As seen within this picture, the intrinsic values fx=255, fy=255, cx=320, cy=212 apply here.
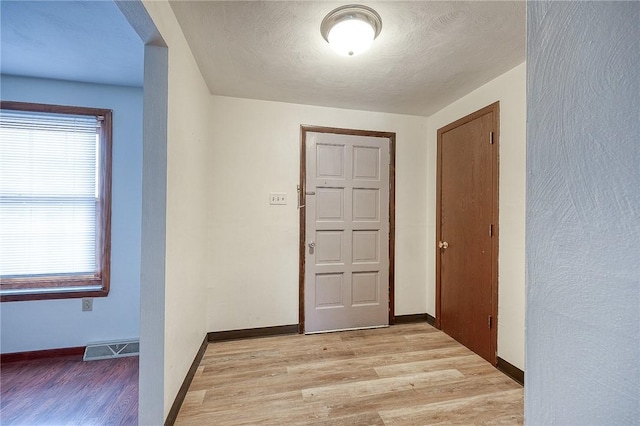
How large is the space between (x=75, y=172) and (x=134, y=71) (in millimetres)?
1027

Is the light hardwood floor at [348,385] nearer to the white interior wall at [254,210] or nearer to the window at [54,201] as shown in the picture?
the white interior wall at [254,210]

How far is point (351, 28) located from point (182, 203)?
1461 millimetres

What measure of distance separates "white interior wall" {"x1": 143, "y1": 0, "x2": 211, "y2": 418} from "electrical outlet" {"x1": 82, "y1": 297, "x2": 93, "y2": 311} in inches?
37.3

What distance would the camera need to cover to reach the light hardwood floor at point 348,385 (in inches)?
60.7

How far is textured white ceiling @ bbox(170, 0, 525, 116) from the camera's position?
1.41 meters

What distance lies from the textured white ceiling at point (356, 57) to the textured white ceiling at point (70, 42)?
0.47m

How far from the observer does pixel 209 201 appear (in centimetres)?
243

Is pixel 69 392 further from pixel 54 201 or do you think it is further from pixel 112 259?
pixel 54 201

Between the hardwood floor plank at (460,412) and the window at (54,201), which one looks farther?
the window at (54,201)

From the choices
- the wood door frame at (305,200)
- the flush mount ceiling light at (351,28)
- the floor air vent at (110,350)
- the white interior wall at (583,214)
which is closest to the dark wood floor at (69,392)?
the floor air vent at (110,350)

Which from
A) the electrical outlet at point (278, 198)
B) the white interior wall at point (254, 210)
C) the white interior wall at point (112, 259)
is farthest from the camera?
the electrical outlet at point (278, 198)

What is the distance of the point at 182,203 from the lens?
1.64 m

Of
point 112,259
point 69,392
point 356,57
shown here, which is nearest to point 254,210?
point 112,259

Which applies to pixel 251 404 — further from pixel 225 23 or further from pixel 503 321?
pixel 225 23
